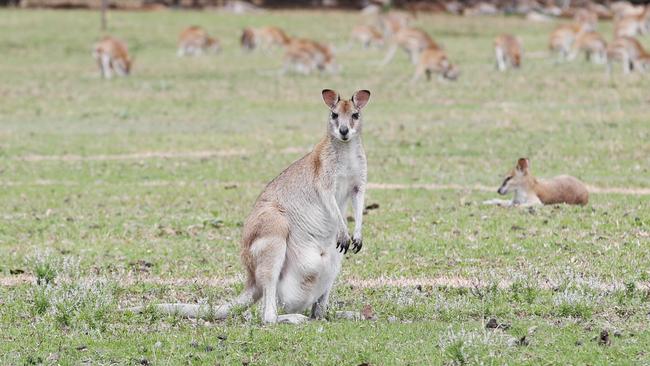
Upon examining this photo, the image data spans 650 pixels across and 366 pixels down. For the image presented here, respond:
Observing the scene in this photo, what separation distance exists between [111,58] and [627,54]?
1460 cm

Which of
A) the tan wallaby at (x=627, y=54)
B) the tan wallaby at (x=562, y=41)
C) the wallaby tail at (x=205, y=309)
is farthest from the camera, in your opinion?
the tan wallaby at (x=562, y=41)

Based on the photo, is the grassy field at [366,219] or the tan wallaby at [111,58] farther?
the tan wallaby at [111,58]

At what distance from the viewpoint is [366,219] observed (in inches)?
521

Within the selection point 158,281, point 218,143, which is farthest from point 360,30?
point 158,281

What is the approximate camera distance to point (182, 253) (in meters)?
11.2

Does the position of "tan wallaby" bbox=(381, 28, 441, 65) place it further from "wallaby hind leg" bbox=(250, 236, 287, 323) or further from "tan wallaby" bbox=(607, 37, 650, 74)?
"wallaby hind leg" bbox=(250, 236, 287, 323)

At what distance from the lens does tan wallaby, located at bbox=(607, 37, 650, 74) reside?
3056cm

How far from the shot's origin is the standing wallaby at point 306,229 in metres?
7.63

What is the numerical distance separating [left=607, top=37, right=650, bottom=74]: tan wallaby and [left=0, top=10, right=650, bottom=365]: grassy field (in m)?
1.46

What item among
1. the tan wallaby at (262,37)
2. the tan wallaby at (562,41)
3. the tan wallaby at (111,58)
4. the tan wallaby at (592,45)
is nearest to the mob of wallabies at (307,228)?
the tan wallaby at (111,58)

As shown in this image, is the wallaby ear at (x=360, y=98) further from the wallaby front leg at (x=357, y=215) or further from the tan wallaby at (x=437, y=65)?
the tan wallaby at (x=437, y=65)

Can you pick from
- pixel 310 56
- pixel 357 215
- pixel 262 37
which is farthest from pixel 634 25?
pixel 357 215

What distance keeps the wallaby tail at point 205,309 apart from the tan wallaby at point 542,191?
6.82 m

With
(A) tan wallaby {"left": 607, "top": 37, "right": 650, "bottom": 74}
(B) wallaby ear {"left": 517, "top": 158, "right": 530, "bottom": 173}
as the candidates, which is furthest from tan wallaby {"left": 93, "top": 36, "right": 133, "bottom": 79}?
(B) wallaby ear {"left": 517, "top": 158, "right": 530, "bottom": 173}
